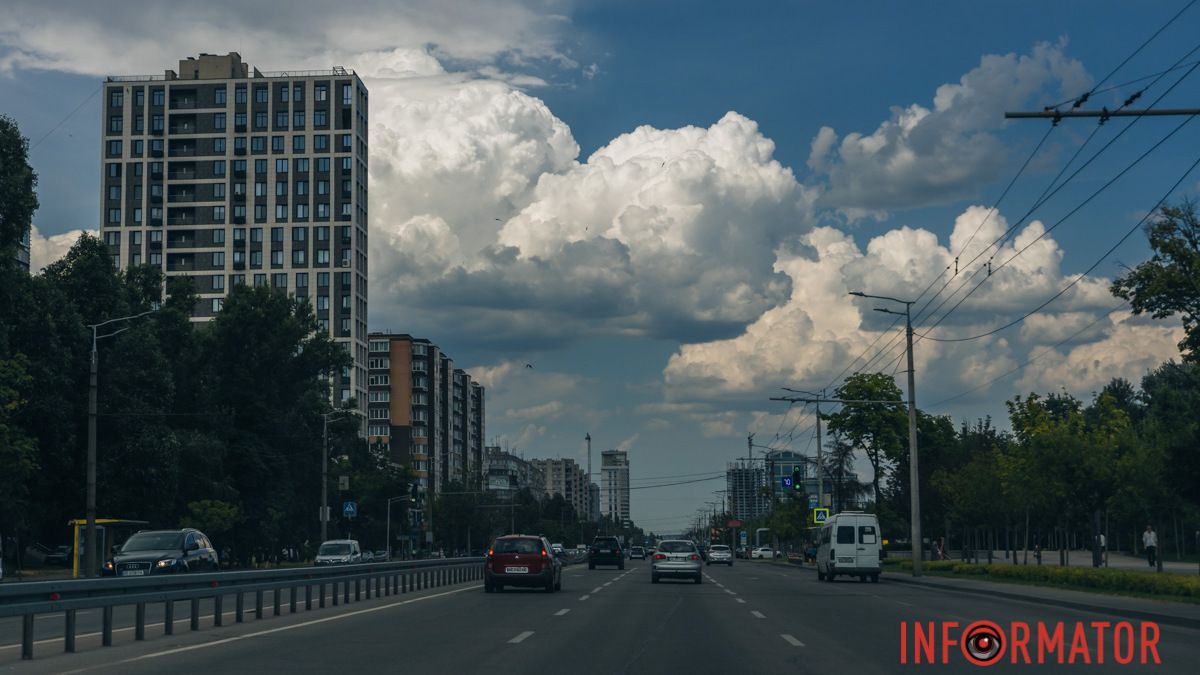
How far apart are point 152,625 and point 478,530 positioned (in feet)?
379

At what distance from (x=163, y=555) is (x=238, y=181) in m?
116

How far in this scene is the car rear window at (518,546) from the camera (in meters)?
33.9

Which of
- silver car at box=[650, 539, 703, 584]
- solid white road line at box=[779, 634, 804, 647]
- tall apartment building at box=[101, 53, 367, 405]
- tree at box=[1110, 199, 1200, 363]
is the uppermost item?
tall apartment building at box=[101, 53, 367, 405]

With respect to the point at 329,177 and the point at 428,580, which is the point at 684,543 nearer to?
the point at 428,580

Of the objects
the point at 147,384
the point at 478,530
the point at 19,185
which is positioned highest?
the point at 19,185

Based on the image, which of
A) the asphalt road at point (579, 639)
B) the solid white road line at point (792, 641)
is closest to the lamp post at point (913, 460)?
the asphalt road at point (579, 639)

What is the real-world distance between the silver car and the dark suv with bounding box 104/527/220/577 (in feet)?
48.5

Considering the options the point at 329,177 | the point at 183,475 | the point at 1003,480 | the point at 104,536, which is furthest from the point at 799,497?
the point at 329,177

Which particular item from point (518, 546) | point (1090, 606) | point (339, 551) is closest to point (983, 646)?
point (1090, 606)

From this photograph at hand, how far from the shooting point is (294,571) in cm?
2522

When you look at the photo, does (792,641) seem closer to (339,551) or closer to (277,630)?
(277,630)

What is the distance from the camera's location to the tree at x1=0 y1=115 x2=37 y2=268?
4666 centimetres

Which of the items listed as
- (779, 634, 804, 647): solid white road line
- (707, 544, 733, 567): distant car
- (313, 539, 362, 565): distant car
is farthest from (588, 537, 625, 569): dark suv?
(779, 634, 804, 647): solid white road line

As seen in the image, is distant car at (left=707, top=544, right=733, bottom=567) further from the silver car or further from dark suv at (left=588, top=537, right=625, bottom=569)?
the silver car
